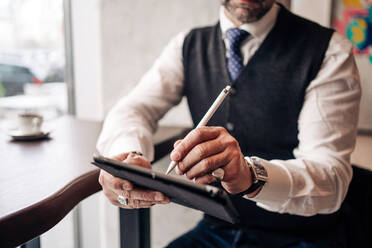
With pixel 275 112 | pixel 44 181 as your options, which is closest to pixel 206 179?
pixel 44 181

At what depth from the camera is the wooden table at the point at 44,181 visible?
656 millimetres

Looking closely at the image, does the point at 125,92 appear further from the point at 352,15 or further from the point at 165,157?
the point at 352,15

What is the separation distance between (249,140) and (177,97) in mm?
362

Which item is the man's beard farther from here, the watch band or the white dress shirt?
the watch band

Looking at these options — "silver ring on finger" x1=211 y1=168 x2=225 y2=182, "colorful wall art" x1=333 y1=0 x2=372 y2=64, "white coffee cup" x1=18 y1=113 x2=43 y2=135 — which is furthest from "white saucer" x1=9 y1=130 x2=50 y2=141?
"colorful wall art" x1=333 y1=0 x2=372 y2=64

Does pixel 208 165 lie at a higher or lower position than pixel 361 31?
lower

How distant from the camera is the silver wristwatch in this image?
2.67 feet

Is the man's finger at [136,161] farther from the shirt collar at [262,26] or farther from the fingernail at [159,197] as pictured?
the shirt collar at [262,26]

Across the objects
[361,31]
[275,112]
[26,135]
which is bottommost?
[26,135]

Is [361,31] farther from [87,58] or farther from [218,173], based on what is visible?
[87,58]

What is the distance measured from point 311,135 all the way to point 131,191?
1.84 feet

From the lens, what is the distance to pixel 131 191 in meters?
0.73

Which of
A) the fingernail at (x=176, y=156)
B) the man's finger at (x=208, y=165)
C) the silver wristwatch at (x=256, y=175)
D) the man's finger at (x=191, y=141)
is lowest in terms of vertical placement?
the silver wristwatch at (x=256, y=175)

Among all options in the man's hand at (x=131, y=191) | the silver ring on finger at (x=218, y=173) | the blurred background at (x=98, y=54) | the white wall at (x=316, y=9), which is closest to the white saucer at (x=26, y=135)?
the blurred background at (x=98, y=54)
